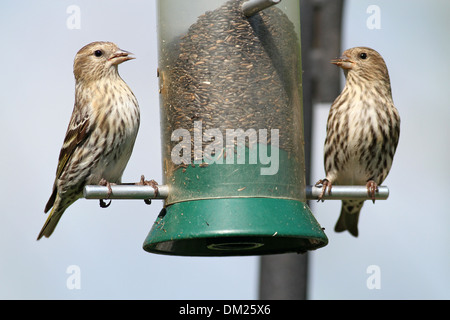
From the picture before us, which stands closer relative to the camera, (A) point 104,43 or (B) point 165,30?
(B) point 165,30

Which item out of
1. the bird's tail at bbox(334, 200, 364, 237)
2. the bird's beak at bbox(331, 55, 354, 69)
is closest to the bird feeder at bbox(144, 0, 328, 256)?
the bird's beak at bbox(331, 55, 354, 69)

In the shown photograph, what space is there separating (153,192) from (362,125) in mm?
2742

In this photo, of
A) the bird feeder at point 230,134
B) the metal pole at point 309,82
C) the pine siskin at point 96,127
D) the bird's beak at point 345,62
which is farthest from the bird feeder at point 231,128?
the metal pole at point 309,82

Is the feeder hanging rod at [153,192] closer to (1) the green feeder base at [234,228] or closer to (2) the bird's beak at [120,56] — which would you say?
(1) the green feeder base at [234,228]

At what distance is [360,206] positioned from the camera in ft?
39.9

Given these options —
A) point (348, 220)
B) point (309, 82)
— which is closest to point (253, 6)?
point (309, 82)

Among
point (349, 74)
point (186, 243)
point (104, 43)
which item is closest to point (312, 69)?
point (349, 74)

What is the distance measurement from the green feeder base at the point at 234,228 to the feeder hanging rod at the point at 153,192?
0.75ft

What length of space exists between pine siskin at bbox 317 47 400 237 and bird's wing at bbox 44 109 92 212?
271cm

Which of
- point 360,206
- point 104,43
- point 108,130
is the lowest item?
point 360,206

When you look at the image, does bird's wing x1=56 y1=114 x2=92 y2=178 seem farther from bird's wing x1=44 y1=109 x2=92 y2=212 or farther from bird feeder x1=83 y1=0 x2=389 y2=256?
bird feeder x1=83 y1=0 x2=389 y2=256

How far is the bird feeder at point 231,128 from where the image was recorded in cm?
927

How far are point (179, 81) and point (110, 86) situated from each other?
56.2 inches
